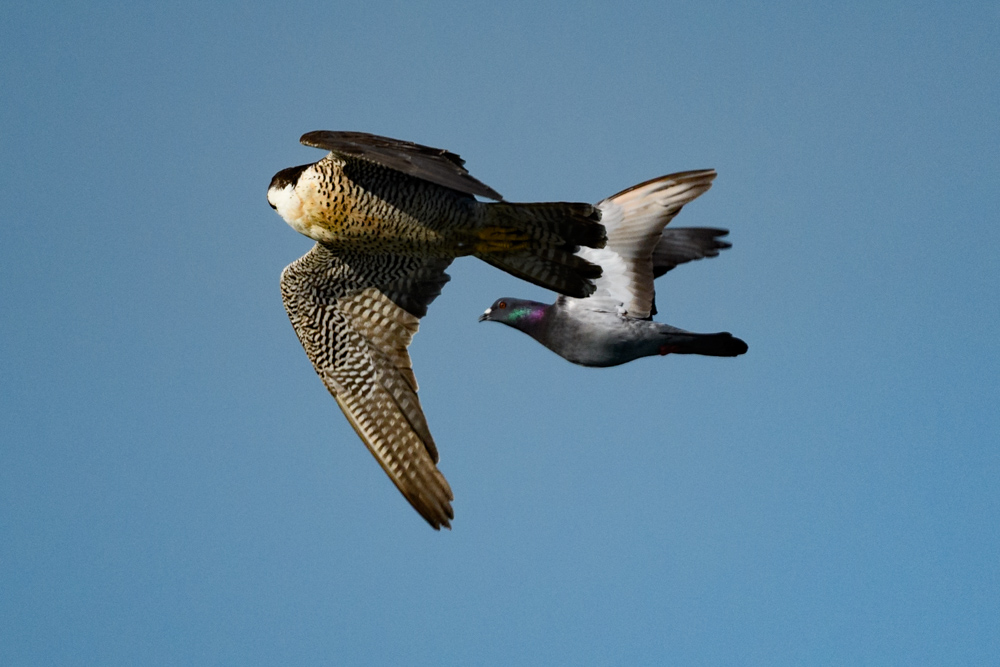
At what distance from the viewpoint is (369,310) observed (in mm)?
10688

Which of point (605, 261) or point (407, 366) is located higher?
point (605, 261)

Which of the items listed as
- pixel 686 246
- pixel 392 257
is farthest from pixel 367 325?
pixel 686 246

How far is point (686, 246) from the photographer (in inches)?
498

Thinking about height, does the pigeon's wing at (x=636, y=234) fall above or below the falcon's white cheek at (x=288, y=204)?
above

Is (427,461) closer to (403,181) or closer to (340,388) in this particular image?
(340,388)

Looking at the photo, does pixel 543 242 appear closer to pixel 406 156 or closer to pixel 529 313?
pixel 406 156

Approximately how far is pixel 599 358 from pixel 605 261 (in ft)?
3.14

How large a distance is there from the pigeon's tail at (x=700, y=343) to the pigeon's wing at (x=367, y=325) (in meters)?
2.48

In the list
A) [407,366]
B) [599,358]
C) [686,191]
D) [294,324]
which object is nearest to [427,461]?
[407,366]

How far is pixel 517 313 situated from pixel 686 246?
190cm

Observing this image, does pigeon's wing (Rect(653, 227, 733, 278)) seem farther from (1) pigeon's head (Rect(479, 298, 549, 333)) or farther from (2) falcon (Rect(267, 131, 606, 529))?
(2) falcon (Rect(267, 131, 606, 529))

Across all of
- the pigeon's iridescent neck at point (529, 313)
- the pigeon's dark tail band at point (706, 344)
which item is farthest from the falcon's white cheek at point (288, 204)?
the pigeon's dark tail band at point (706, 344)

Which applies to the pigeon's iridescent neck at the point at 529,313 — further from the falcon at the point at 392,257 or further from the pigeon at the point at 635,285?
the falcon at the point at 392,257

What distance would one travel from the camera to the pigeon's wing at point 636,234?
11562mm
